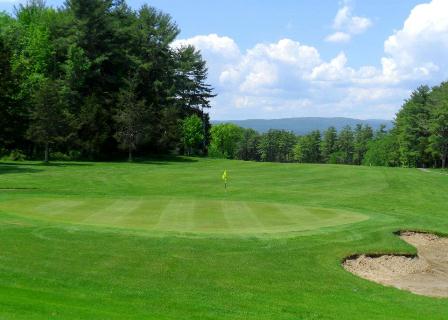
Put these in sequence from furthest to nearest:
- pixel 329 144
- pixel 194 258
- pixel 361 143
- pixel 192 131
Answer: pixel 329 144 < pixel 361 143 < pixel 192 131 < pixel 194 258

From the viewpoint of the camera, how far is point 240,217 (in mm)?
21719

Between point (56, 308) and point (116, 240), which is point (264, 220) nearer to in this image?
point (116, 240)

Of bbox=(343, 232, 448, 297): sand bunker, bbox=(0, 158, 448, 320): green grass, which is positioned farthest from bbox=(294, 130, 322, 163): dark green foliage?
bbox=(343, 232, 448, 297): sand bunker

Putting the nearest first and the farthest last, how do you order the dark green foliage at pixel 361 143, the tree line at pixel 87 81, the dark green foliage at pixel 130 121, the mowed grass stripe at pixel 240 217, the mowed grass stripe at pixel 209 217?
the mowed grass stripe at pixel 209 217, the mowed grass stripe at pixel 240 217, the tree line at pixel 87 81, the dark green foliage at pixel 130 121, the dark green foliage at pixel 361 143

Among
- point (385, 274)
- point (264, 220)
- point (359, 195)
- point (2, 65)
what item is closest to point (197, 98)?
point (2, 65)

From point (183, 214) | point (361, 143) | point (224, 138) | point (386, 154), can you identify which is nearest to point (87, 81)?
point (183, 214)

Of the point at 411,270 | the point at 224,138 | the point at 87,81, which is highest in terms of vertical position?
the point at 87,81

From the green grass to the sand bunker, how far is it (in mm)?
554

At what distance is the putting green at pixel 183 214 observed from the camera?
1923 centimetres

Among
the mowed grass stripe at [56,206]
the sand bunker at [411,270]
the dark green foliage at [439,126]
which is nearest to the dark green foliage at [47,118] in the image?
the mowed grass stripe at [56,206]

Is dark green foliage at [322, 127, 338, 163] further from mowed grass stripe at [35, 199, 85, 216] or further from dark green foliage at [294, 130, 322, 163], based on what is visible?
mowed grass stripe at [35, 199, 85, 216]

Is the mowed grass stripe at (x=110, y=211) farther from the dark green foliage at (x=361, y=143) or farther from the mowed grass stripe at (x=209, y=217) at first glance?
the dark green foliage at (x=361, y=143)

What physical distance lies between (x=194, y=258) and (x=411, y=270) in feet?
22.1

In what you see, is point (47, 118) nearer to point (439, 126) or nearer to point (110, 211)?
point (110, 211)
